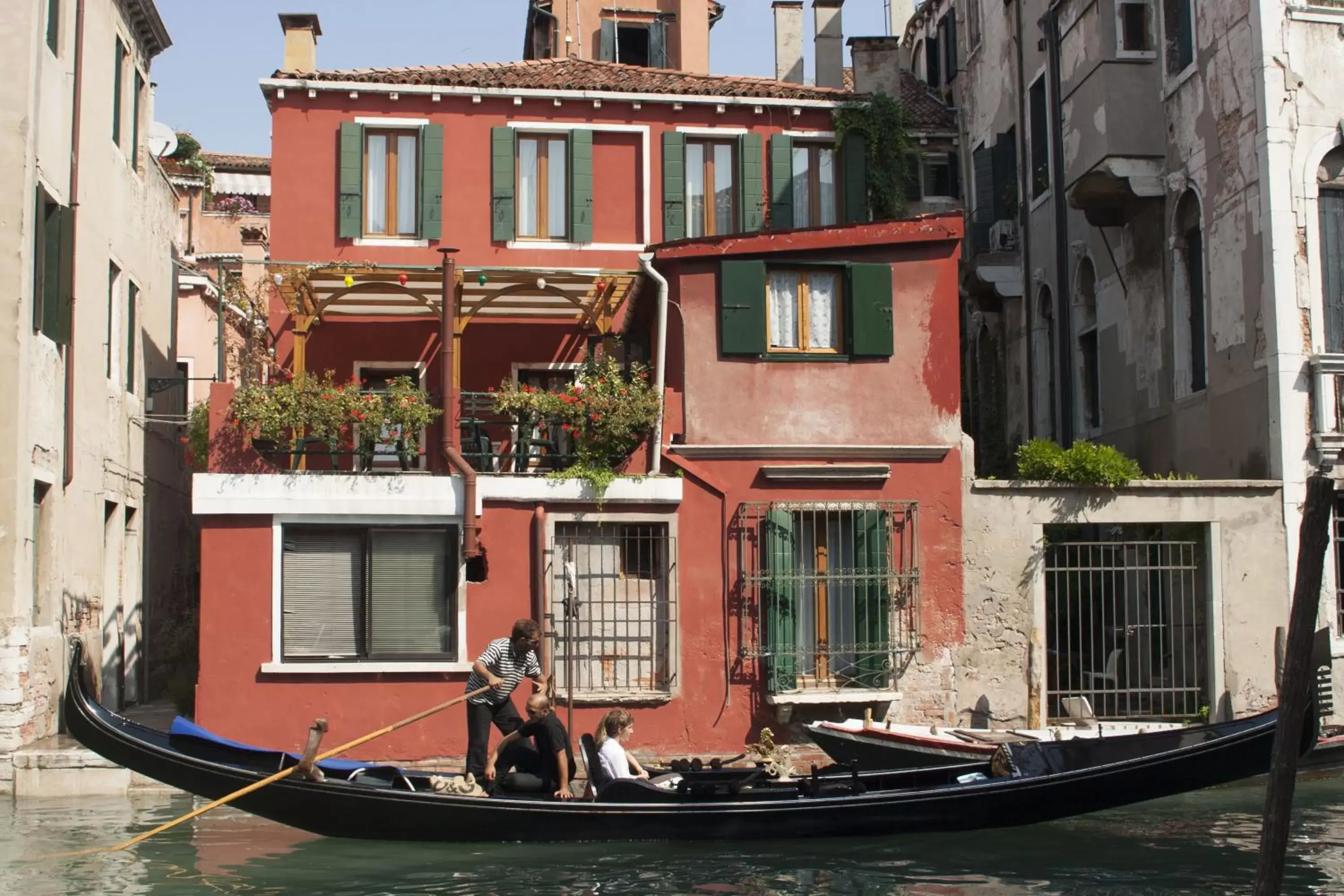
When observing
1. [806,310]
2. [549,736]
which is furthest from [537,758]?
[806,310]

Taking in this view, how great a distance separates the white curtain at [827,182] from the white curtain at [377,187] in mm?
5630

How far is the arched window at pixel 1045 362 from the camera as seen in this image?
69.1 feet

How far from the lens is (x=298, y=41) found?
753 inches

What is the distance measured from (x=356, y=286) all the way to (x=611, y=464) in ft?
11.9

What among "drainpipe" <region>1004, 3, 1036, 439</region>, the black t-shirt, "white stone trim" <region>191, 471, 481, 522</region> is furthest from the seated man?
"drainpipe" <region>1004, 3, 1036, 439</region>

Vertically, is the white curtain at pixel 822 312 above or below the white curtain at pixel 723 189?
below

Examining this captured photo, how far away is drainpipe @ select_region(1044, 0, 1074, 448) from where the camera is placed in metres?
19.6

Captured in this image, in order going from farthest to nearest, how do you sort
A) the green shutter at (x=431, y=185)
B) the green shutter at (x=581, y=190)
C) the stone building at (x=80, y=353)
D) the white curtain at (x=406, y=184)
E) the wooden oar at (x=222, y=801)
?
1. the green shutter at (x=581, y=190)
2. the white curtain at (x=406, y=184)
3. the green shutter at (x=431, y=185)
4. the stone building at (x=80, y=353)
5. the wooden oar at (x=222, y=801)

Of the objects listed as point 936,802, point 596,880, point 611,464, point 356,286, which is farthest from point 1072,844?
point 356,286

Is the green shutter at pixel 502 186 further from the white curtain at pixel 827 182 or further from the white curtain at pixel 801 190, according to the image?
the white curtain at pixel 827 182

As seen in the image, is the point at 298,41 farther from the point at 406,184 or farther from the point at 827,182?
the point at 827,182

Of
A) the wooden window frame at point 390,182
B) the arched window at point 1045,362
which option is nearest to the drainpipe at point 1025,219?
the arched window at point 1045,362

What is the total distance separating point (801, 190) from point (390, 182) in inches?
209

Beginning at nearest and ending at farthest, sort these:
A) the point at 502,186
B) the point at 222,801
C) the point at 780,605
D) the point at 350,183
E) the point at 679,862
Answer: the point at 222,801, the point at 679,862, the point at 780,605, the point at 350,183, the point at 502,186
